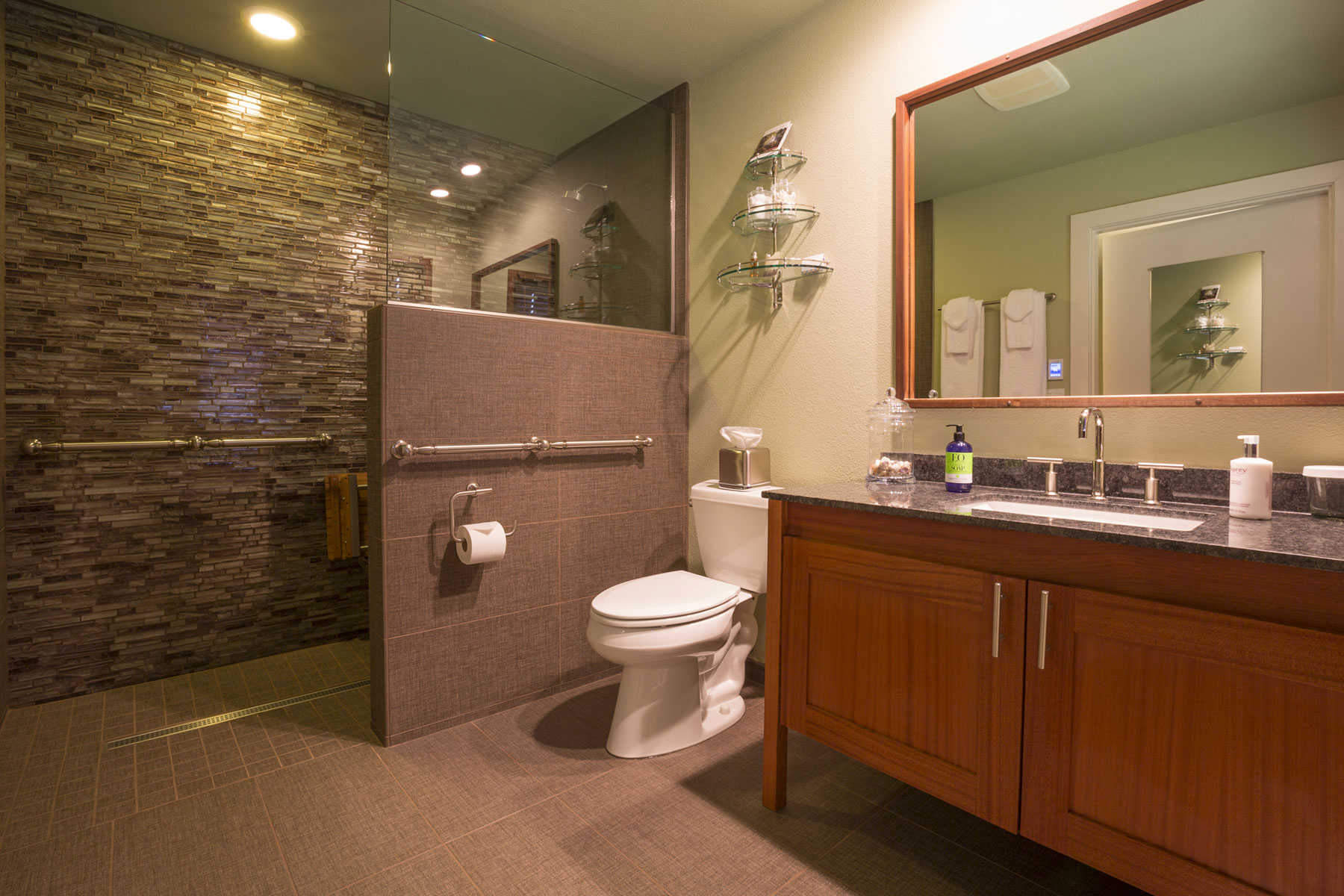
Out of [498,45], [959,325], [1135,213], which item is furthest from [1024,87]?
[498,45]

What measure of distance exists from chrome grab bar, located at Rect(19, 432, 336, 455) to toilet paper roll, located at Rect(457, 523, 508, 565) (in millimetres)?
1143

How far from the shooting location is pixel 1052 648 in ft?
4.03

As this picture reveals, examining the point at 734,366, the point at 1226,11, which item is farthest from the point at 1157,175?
the point at 734,366

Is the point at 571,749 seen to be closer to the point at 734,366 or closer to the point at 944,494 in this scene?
the point at 944,494

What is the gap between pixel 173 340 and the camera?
2.49 meters

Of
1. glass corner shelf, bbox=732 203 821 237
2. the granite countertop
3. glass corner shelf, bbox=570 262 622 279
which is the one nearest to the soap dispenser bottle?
the granite countertop

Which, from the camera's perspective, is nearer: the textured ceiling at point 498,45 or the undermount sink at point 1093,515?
the undermount sink at point 1093,515

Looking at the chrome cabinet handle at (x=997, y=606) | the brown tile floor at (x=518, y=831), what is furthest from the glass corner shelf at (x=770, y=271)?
the brown tile floor at (x=518, y=831)

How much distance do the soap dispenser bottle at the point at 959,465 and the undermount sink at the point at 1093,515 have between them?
0.22m

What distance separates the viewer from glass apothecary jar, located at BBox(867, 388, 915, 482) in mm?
1958

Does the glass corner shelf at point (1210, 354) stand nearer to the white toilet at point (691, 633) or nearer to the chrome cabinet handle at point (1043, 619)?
the chrome cabinet handle at point (1043, 619)

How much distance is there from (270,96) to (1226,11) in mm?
3213

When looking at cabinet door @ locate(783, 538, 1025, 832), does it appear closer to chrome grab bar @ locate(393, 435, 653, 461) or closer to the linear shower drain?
chrome grab bar @ locate(393, 435, 653, 461)

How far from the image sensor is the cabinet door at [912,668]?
1.30m
